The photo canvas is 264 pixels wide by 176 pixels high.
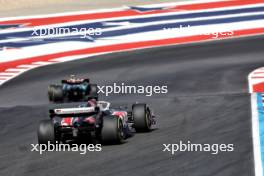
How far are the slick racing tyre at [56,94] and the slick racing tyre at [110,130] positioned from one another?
8.27 meters

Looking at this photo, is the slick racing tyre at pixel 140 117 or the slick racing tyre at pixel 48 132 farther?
the slick racing tyre at pixel 140 117

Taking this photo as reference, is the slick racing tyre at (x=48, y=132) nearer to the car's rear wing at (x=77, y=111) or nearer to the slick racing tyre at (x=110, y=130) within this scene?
the car's rear wing at (x=77, y=111)

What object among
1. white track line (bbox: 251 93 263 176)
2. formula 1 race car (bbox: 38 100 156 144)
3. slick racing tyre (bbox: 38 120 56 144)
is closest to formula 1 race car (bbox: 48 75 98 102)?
white track line (bbox: 251 93 263 176)

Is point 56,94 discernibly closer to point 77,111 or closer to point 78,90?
point 78,90

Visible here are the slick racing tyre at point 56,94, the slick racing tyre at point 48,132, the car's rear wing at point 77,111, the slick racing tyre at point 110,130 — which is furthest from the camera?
the slick racing tyre at point 56,94

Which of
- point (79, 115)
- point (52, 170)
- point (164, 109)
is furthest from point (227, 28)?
point (52, 170)

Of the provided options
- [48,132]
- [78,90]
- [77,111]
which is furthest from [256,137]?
[78,90]

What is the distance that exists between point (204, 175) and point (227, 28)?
23035mm

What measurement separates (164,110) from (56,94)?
14.2 feet

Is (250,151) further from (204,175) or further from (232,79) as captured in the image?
(232,79)

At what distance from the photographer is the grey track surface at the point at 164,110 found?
14070 millimetres

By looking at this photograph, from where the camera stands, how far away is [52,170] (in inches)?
556

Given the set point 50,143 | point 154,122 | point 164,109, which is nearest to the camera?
point 50,143

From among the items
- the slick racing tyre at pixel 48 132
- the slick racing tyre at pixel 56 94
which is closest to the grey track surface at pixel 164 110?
the slick racing tyre at pixel 48 132
